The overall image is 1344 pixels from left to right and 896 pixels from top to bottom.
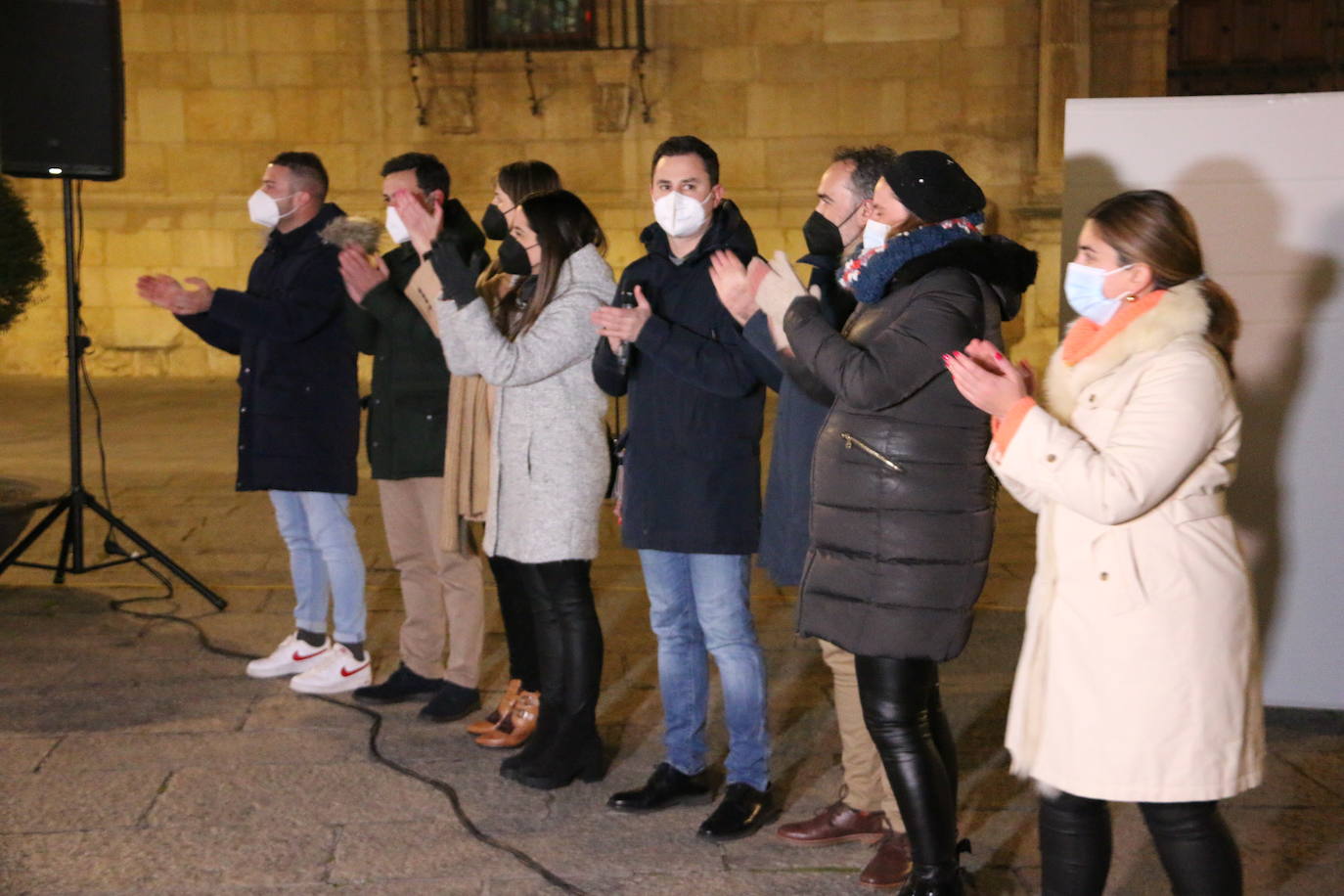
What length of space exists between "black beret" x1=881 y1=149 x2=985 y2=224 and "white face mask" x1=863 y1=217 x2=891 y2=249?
0.10 m

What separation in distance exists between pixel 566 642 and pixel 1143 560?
2.00 meters

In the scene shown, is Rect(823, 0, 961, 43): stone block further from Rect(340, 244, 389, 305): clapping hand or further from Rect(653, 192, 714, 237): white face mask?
Rect(653, 192, 714, 237): white face mask

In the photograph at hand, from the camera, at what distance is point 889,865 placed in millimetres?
3691

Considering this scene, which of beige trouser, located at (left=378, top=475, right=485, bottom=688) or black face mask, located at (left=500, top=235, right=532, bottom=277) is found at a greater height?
black face mask, located at (left=500, top=235, right=532, bottom=277)

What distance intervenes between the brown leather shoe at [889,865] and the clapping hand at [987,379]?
1.23 metres

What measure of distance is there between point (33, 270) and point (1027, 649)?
520 cm

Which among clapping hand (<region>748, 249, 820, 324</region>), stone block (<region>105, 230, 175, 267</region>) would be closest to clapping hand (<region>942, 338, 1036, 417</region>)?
clapping hand (<region>748, 249, 820, 324</region>)

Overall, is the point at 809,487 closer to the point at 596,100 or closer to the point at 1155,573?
the point at 1155,573

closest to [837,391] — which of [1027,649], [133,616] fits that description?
[1027,649]

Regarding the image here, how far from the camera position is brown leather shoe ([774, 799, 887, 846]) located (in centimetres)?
393

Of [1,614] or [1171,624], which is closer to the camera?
[1171,624]

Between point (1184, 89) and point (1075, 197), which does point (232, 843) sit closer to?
point (1075, 197)

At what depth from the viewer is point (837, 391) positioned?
127 inches

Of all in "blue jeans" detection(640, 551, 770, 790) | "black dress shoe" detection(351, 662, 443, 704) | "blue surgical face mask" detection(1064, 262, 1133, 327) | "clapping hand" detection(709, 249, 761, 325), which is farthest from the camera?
"black dress shoe" detection(351, 662, 443, 704)
